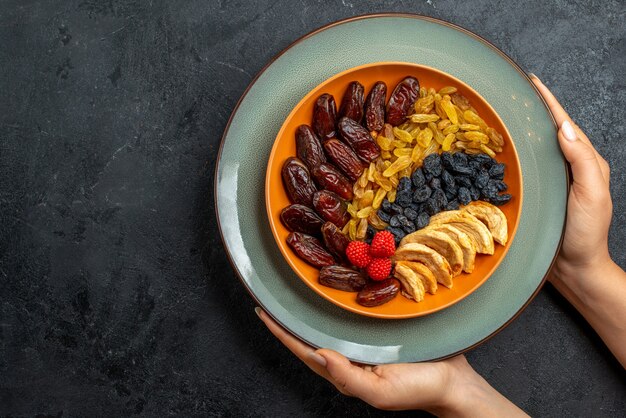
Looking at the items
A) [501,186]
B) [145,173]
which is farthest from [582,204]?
[145,173]

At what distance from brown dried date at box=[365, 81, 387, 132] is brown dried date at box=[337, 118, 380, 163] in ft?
0.10

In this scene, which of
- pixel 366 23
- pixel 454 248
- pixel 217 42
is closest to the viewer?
pixel 454 248

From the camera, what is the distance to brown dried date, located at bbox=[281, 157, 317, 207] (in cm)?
158

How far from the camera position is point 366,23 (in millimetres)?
1609

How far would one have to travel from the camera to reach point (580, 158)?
1569mm

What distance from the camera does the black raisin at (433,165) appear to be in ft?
5.30

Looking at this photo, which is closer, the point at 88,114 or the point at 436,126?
the point at 436,126

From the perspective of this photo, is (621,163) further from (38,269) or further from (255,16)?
(38,269)

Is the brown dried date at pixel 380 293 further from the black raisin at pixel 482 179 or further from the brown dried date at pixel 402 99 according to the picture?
the brown dried date at pixel 402 99

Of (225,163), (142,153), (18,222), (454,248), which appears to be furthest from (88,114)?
(454,248)

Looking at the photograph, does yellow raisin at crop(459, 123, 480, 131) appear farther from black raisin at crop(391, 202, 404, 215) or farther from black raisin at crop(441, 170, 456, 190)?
black raisin at crop(391, 202, 404, 215)

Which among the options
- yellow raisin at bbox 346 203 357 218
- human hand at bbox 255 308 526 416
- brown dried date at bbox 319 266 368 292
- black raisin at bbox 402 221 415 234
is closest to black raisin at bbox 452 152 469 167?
black raisin at bbox 402 221 415 234

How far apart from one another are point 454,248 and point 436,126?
0.36m

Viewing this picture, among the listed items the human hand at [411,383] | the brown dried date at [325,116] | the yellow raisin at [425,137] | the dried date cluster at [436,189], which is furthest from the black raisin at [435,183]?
the human hand at [411,383]
